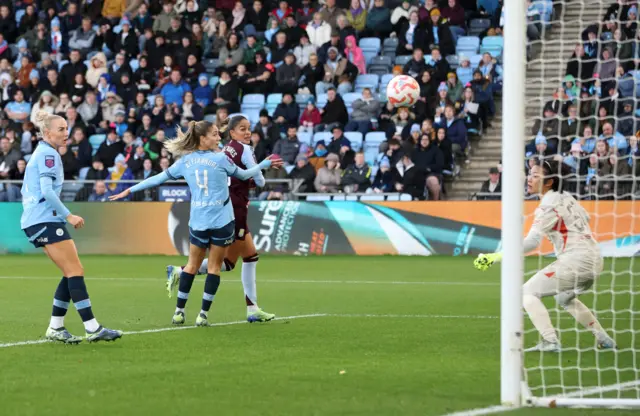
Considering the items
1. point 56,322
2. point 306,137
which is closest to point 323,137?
point 306,137

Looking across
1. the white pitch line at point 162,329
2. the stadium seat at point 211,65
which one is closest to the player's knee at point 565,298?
the white pitch line at point 162,329

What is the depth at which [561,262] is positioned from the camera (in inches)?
372

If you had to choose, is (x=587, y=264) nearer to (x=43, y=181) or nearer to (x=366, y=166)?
(x=43, y=181)

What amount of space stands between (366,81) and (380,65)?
0.70 m

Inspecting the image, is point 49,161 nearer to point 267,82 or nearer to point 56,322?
point 56,322

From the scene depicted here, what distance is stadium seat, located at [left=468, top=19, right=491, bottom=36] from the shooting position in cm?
2761

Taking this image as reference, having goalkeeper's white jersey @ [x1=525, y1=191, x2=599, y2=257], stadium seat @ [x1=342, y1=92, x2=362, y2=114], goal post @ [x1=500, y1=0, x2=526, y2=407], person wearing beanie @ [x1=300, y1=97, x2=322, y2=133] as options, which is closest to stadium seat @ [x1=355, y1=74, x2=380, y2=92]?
stadium seat @ [x1=342, y1=92, x2=362, y2=114]

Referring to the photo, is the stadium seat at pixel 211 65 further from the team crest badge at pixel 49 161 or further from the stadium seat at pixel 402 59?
the team crest badge at pixel 49 161

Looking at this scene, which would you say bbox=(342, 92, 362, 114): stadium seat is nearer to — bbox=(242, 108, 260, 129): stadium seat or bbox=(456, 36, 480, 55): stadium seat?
bbox=(242, 108, 260, 129): stadium seat

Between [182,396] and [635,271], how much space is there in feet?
41.3

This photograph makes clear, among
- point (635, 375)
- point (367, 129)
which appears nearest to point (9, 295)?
point (635, 375)

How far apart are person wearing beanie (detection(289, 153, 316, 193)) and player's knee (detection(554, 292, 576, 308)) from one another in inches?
594

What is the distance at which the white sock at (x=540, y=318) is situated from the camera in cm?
925

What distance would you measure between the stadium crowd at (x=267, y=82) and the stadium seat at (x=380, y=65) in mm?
29
